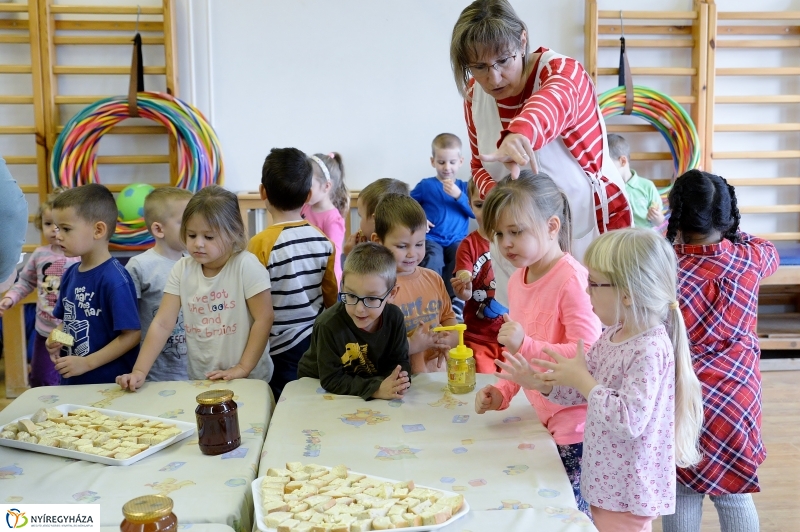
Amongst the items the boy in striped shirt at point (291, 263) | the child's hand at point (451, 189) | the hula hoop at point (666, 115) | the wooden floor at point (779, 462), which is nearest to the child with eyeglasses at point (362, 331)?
the boy in striped shirt at point (291, 263)

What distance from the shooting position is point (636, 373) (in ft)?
4.67

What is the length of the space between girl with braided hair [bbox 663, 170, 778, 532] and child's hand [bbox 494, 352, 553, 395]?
2.60 feet

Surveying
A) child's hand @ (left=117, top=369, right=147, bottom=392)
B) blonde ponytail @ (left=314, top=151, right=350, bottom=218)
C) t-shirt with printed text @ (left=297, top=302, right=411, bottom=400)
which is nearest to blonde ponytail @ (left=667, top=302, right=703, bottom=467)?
t-shirt with printed text @ (left=297, top=302, right=411, bottom=400)

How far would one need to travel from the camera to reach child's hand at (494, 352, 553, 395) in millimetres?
1513

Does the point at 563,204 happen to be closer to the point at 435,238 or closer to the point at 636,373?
the point at 636,373

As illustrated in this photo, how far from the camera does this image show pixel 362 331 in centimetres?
201

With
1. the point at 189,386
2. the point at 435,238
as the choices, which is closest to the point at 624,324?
the point at 189,386

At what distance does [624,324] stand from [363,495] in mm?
622

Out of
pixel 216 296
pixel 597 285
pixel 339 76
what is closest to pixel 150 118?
pixel 339 76

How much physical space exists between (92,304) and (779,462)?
263 centimetres

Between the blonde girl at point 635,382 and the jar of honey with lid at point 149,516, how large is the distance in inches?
28.9

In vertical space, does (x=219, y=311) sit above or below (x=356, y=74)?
below

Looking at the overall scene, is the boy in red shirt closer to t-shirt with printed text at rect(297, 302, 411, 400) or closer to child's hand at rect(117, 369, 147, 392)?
t-shirt with printed text at rect(297, 302, 411, 400)

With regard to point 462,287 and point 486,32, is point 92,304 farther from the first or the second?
point 486,32
